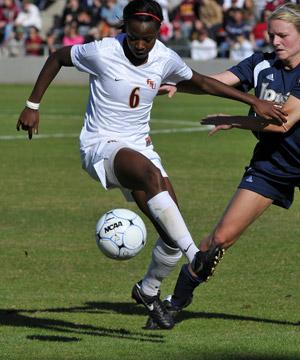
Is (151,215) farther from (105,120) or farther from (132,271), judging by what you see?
(132,271)

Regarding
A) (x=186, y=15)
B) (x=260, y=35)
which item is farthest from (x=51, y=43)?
(x=260, y=35)

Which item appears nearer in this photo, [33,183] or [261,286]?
[261,286]

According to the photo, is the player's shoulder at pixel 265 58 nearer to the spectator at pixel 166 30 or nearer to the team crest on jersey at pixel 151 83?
the team crest on jersey at pixel 151 83

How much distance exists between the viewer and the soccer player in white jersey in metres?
7.98

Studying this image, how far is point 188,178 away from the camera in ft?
55.3

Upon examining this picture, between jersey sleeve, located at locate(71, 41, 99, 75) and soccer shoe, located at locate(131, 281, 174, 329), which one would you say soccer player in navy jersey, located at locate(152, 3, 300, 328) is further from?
jersey sleeve, located at locate(71, 41, 99, 75)

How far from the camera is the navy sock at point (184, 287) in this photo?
8070mm

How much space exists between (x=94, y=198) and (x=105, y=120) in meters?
6.87

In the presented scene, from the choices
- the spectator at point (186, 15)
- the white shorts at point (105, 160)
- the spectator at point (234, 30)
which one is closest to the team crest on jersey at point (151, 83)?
the white shorts at point (105, 160)

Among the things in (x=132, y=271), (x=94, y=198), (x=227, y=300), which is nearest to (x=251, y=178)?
(x=227, y=300)

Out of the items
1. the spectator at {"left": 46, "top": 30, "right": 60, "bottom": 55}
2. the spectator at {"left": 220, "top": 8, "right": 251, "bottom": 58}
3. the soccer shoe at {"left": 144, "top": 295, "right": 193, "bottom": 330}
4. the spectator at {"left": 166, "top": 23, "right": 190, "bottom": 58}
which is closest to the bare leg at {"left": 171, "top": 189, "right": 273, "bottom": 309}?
A: the soccer shoe at {"left": 144, "top": 295, "right": 193, "bottom": 330}

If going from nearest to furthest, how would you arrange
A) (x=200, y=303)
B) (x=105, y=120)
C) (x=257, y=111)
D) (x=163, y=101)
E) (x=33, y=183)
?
1. (x=257, y=111)
2. (x=105, y=120)
3. (x=200, y=303)
4. (x=33, y=183)
5. (x=163, y=101)

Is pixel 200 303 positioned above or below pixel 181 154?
above

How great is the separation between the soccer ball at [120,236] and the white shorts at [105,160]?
0.25 m
